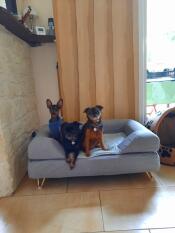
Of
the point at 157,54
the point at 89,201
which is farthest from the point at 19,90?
the point at 157,54

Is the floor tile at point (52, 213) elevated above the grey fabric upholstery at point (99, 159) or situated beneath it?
situated beneath

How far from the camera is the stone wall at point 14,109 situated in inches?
81.7

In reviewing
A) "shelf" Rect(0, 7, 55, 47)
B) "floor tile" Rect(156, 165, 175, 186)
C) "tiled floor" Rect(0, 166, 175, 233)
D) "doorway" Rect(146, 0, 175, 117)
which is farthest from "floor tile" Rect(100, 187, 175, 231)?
"shelf" Rect(0, 7, 55, 47)

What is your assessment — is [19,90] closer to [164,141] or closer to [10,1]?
[10,1]

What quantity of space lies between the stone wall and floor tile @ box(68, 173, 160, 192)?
0.61 metres

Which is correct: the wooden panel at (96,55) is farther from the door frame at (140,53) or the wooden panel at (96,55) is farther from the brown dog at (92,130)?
the brown dog at (92,130)

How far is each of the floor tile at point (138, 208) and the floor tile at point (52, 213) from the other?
9cm

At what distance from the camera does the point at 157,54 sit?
120 inches

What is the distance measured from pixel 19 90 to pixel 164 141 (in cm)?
194

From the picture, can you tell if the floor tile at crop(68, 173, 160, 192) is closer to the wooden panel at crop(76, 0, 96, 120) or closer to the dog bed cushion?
the dog bed cushion

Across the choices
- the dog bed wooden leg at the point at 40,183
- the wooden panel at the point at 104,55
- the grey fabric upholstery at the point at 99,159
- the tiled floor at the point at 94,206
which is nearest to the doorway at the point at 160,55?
the wooden panel at the point at 104,55

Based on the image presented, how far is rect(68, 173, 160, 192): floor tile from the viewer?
2170 millimetres

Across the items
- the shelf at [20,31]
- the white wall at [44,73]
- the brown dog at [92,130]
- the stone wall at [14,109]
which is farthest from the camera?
the white wall at [44,73]

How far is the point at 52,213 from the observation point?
5.96 ft
